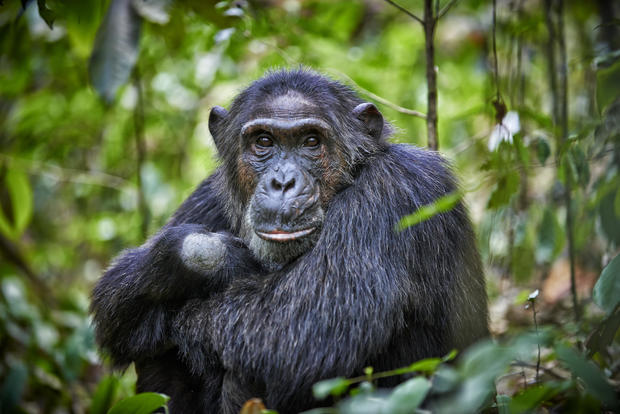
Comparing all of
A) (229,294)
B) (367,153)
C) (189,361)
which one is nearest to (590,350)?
(367,153)

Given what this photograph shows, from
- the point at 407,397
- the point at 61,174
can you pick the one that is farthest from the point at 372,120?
the point at 61,174

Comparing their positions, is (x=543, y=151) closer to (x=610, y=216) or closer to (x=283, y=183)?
(x=610, y=216)

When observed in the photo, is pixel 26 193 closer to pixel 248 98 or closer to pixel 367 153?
pixel 248 98

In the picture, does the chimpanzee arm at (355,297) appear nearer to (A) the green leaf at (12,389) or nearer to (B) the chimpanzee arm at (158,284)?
(B) the chimpanzee arm at (158,284)

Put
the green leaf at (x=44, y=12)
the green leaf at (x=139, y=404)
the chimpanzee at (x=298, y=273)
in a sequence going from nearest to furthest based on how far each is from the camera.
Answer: the green leaf at (x=139, y=404) < the chimpanzee at (x=298, y=273) < the green leaf at (x=44, y=12)

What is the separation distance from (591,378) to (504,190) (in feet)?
6.80

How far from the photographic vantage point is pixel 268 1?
27.6 feet

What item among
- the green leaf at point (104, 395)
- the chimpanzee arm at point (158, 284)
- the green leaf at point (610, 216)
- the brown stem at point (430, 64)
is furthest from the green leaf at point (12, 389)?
the green leaf at point (610, 216)

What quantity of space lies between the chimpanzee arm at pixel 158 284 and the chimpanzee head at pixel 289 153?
28 cm

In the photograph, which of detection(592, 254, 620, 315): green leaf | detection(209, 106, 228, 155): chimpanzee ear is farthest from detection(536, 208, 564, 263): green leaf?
detection(209, 106, 228, 155): chimpanzee ear

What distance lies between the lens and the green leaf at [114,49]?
4.45m

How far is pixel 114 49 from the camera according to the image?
4.54 m

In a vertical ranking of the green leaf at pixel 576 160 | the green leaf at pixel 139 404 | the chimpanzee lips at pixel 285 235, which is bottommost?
the green leaf at pixel 139 404

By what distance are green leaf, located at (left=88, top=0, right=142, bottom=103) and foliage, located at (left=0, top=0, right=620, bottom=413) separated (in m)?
0.02
